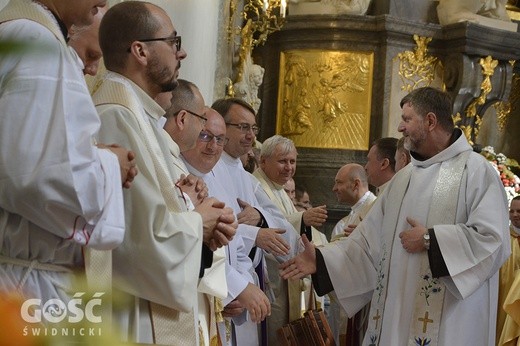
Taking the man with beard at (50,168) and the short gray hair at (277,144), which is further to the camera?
the short gray hair at (277,144)

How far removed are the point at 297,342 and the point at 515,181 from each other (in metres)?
7.56

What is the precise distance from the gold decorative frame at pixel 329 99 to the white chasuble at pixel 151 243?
972 centimetres

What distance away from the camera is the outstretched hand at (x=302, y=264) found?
227 inches

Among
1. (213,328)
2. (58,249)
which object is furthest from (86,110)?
(213,328)

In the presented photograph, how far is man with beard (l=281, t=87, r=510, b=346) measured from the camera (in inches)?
219

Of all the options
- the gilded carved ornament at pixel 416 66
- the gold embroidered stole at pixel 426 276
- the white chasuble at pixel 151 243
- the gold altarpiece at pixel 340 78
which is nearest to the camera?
the white chasuble at pixel 151 243

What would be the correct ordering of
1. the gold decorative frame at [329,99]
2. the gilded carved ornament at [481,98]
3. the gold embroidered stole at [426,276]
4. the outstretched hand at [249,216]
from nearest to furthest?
the gold embroidered stole at [426,276], the outstretched hand at [249,216], the gold decorative frame at [329,99], the gilded carved ornament at [481,98]

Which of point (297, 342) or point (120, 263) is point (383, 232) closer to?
point (297, 342)

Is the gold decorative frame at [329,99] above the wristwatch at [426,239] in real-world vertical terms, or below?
above

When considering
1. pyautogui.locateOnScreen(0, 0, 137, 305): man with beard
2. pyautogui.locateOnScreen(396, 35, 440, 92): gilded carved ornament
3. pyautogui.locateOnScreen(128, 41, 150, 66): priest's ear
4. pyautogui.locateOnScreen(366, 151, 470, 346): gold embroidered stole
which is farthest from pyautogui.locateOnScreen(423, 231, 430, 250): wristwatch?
pyautogui.locateOnScreen(396, 35, 440, 92): gilded carved ornament

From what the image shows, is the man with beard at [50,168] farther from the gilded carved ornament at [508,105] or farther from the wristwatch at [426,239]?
the gilded carved ornament at [508,105]

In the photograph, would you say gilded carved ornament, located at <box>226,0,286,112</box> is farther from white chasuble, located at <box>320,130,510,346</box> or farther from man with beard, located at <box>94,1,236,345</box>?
man with beard, located at <box>94,1,236,345</box>

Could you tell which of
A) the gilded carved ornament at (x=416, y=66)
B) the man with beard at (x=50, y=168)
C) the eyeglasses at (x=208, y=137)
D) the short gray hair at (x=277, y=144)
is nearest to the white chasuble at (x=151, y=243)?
the man with beard at (x=50, y=168)

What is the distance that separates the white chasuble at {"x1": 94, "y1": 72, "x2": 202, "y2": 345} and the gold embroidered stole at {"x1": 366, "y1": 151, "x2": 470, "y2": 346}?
105 inches
